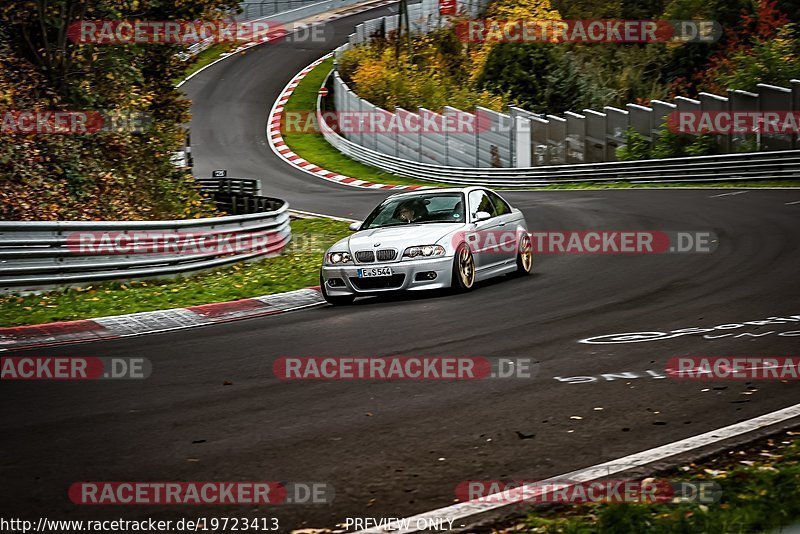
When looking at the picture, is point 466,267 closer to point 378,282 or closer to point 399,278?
point 399,278

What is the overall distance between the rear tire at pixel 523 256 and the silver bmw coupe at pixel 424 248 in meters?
0.06

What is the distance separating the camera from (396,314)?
1164cm

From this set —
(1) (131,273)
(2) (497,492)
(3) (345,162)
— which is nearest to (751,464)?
(2) (497,492)

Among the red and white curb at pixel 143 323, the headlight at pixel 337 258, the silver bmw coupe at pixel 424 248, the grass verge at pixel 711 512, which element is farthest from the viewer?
the headlight at pixel 337 258

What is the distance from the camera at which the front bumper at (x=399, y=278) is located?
1281cm

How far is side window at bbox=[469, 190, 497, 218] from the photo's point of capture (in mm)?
14116

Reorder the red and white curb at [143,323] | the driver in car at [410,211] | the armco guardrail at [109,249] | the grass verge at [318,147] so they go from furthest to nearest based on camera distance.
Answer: the grass verge at [318,147] → the driver in car at [410,211] → the armco guardrail at [109,249] → the red and white curb at [143,323]

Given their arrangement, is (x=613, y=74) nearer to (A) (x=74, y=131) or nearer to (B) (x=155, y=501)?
(A) (x=74, y=131)

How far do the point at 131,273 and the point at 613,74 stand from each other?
39875 millimetres

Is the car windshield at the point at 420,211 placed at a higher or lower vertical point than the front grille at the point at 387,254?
higher

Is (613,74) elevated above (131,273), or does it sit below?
above

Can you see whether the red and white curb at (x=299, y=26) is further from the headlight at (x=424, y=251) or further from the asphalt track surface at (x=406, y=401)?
the asphalt track surface at (x=406, y=401)

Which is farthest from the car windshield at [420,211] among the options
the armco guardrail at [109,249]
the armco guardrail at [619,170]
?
the armco guardrail at [619,170]

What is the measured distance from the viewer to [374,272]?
1289cm
